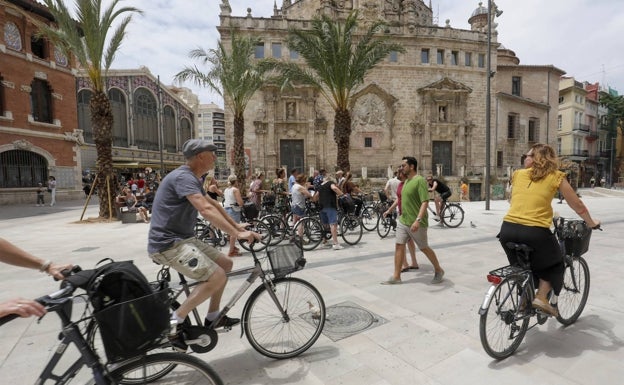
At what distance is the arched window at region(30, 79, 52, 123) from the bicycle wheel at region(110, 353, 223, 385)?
2544cm

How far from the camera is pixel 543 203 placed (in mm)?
3029

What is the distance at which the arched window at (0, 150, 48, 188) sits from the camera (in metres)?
19.3

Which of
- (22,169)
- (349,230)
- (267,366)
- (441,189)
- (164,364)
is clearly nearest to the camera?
(164,364)

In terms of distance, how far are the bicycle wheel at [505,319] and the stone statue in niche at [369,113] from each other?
2732 cm

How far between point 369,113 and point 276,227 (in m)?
23.4

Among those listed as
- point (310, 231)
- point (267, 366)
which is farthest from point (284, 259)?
point (310, 231)

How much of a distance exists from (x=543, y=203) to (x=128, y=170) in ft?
136

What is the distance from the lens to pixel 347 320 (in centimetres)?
388

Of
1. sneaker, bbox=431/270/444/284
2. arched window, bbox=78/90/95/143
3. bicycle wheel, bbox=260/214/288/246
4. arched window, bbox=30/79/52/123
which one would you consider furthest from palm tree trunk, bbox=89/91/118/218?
arched window, bbox=78/90/95/143

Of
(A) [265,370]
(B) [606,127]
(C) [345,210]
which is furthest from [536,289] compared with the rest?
(B) [606,127]

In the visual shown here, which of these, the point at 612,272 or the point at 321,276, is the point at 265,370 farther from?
the point at 612,272

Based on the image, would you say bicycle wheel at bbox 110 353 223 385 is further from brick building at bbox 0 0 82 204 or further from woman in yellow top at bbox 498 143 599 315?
brick building at bbox 0 0 82 204

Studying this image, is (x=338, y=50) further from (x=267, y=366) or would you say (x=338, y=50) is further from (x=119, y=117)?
(x=119, y=117)

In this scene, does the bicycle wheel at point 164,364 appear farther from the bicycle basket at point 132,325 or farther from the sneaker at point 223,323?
the sneaker at point 223,323
